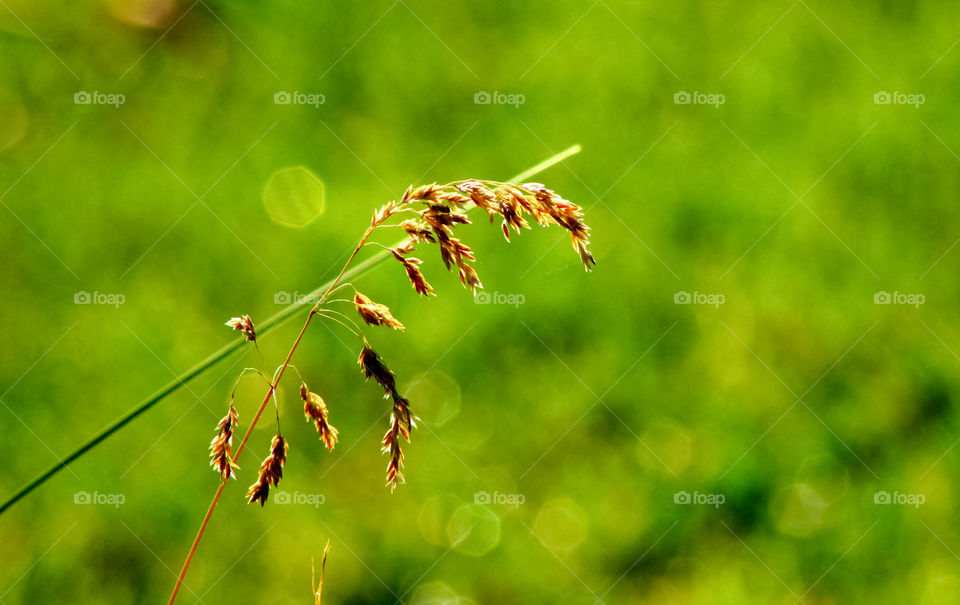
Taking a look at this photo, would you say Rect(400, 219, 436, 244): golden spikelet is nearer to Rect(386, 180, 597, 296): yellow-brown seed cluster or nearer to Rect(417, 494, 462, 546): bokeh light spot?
Rect(386, 180, 597, 296): yellow-brown seed cluster

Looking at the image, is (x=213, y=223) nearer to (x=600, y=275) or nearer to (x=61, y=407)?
(x=61, y=407)

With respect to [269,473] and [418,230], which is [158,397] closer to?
[269,473]

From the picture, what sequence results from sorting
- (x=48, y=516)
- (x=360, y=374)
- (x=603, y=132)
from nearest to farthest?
(x=48, y=516) → (x=360, y=374) → (x=603, y=132)

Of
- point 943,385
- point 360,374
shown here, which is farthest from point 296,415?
point 943,385
